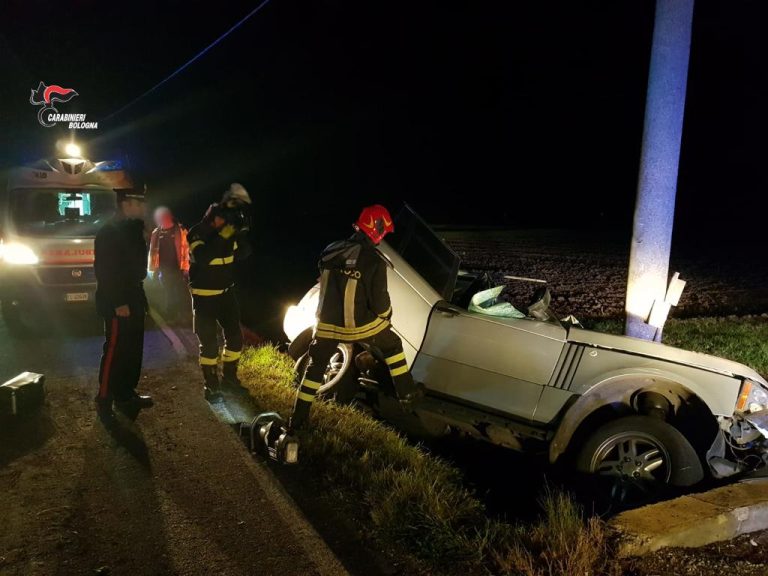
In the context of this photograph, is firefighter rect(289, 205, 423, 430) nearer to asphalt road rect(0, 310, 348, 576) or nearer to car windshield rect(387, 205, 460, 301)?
car windshield rect(387, 205, 460, 301)

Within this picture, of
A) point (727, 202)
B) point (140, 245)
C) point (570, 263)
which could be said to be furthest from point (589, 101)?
point (140, 245)

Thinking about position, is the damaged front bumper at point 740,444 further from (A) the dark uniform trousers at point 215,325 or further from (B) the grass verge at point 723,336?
(A) the dark uniform trousers at point 215,325

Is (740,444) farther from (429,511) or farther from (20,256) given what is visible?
(20,256)

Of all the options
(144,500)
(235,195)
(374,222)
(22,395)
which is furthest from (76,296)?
(374,222)

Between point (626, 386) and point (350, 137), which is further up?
point (350, 137)

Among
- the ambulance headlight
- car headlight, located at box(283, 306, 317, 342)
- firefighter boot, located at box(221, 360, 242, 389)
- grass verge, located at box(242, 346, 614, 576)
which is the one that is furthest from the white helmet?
the ambulance headlight

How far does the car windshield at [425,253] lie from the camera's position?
16.1 feet

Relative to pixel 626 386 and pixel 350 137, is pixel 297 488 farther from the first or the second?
pixel 350 137

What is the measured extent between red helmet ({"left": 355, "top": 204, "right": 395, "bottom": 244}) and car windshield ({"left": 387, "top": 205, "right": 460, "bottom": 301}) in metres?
0.44

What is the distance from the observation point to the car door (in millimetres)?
4355

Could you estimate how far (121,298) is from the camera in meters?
5.18

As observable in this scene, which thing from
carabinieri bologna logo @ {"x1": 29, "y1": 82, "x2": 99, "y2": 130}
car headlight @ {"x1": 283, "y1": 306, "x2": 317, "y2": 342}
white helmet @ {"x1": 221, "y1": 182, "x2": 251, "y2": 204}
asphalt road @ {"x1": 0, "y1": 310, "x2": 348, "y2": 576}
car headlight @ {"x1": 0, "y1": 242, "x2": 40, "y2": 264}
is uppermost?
carabinieri bologna logo @ {"x1": 29, "y1": 82, "x2": 99, "y2": 130}

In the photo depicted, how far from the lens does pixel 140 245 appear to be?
5.32m

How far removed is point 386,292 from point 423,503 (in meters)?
1.51
